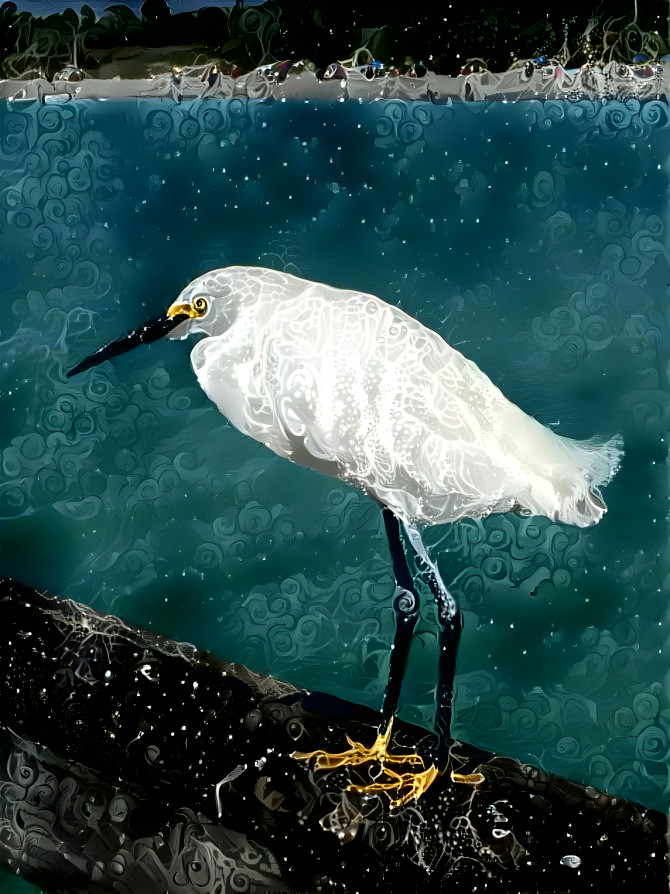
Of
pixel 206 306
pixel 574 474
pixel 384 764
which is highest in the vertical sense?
pixel 206 306

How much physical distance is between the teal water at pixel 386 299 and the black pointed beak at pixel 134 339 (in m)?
0.02

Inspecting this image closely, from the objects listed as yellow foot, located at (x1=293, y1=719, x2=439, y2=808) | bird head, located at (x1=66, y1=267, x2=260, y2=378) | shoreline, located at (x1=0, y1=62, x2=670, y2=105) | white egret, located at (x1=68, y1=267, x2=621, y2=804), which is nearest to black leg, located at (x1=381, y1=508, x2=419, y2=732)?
white egret, located at (x1=68, y1=267, x2=621, y2=804)

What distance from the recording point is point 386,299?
1389 mm

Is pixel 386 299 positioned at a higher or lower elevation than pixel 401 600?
higher

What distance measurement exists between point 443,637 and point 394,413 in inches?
15.4

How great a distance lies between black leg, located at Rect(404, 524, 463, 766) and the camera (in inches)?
55.0

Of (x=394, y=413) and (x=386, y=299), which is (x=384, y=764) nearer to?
(x=394, y=413)

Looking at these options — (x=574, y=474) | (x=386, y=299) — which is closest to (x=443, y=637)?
(x=574, y=474)

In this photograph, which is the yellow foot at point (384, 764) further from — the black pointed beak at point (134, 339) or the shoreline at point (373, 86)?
the shoreline at point (373, 86)

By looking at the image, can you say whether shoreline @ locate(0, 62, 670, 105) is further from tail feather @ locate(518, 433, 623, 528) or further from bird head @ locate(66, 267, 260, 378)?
tail feather @ locate(518, 433, 623, 528)

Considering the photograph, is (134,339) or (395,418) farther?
(134,339)

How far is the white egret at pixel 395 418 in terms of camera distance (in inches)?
53.2

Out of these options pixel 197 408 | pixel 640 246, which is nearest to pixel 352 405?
pixel 197 408

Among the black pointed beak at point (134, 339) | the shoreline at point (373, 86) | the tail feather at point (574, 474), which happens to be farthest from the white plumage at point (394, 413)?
the shoreline at point (373, 86)
